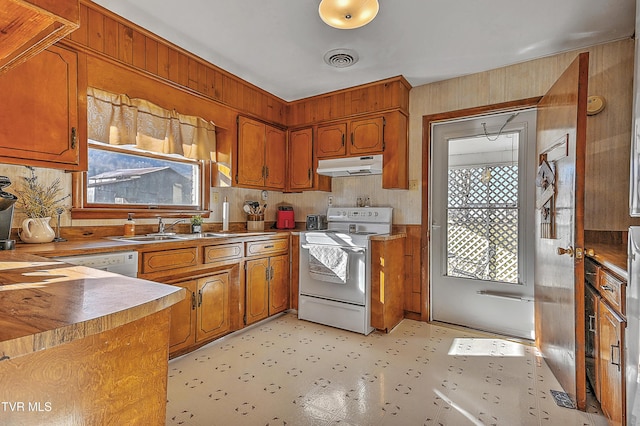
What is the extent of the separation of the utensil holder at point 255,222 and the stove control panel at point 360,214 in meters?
0.77

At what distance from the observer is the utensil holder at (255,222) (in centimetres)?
353

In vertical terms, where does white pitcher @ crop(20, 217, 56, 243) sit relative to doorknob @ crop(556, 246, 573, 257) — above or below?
above

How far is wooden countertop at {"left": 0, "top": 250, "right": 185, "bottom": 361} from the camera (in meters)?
0.63

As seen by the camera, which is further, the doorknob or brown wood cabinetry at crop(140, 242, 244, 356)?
brown wood cabinetry at crop(140, 242, 244, 356)

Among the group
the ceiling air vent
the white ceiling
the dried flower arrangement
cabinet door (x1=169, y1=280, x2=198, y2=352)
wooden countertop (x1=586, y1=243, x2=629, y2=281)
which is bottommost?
cabinet door (x1=169, y1=280, x2=198, y2=352)

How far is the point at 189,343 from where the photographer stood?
2.40m

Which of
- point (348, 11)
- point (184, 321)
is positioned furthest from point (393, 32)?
point (184, 321)

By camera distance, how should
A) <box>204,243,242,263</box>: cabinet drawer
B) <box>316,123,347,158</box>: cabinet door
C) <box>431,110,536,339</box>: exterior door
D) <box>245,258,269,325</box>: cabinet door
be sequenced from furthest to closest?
<box>316,123,347,158</box>: cabinet door, <box>245,258,269,325</box>: cabinet door, <box>431,110,536,339</box>: exterior door, <box>204,243,242,263</box>: cabinet drawer

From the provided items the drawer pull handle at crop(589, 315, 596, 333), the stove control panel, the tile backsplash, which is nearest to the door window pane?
the tile backsplash

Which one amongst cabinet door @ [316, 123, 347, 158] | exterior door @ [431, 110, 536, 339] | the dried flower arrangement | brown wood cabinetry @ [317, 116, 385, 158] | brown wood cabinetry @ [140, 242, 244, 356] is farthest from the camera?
cabinet door @ [316, 123, 347, 158]

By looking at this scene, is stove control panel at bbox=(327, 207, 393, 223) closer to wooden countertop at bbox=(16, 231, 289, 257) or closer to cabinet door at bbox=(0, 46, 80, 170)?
wooden countertop at bbox=(16, 231, 289, 257)

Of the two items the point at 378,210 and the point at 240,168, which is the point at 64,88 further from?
the point at 378,210

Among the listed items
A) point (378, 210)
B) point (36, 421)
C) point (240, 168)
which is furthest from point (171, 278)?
point (378, 210)

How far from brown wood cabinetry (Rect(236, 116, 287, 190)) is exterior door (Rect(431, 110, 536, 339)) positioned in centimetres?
168
